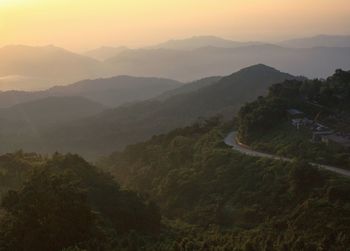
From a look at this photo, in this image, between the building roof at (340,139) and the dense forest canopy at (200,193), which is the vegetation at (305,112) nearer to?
the dense forest canopy at (200,193)

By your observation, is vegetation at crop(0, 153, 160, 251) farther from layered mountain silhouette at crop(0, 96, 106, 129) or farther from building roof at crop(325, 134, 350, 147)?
A: layered mountain silhouette at crop(0, 96, 106, 129)

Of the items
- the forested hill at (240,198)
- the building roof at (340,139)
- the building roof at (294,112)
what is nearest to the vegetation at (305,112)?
the building roof at (294,112)

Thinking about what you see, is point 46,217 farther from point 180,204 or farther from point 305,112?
point 305,112

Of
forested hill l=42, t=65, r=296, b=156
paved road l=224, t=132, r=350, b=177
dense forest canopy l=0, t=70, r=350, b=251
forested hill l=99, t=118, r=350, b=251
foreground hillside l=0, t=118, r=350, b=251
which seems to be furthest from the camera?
forested hill l=42, t=65, r=296, b=156

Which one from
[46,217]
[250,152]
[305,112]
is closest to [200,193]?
[250,152]

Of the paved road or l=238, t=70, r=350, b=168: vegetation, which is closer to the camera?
the paved road

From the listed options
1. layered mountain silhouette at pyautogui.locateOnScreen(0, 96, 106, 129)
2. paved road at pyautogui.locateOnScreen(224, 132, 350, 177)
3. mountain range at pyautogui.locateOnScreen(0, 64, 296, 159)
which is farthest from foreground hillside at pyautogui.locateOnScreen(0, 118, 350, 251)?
layered mountain silhouette at pyautogui.locateOnScreen(0, 96, 106, 129)

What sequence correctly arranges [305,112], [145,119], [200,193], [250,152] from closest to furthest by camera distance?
[200,193] < [250,152] < [305,112] < [145,119]
